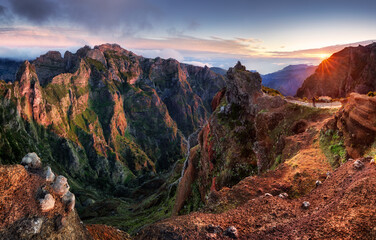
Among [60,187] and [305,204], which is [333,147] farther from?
[60,187]

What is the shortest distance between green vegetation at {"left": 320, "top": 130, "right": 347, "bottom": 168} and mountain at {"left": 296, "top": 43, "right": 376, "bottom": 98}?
88.2m

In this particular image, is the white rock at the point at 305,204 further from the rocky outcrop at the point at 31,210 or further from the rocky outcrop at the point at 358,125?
the rocky outcrop at the point at 31,210

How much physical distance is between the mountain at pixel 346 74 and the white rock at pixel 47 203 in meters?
107

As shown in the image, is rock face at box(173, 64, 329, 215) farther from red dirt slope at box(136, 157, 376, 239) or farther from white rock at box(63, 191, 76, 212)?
white rock at box(63, 191, 76, 212)

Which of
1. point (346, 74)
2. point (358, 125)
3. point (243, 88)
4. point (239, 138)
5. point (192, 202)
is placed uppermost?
point (346, 74)

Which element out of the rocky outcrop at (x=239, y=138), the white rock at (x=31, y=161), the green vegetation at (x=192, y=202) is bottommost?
the green vegetation at (x=192, y=202)

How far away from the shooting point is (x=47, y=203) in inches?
279

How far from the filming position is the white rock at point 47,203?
7.00 metres

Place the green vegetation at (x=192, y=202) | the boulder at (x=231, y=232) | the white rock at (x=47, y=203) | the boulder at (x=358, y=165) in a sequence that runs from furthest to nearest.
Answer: the green vegetation at (x=192, y=202)
the boulder at (x=358, y=165)
the boulder at (x=231, y=232)
the white rock at (x=47, y=203)

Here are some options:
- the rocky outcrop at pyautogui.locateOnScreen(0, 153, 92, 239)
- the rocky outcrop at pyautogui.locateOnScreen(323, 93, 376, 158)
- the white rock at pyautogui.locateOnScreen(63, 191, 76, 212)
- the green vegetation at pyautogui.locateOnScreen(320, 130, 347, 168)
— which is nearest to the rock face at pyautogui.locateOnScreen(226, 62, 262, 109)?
the green vegetation at pyautogui.locateOnScreen(320, 130, 347, 168)

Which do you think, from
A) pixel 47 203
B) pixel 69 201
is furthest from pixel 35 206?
pixel 69 201

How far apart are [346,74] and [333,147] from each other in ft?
350

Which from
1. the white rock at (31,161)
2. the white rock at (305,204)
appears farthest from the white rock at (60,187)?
the white rock at (305,204)

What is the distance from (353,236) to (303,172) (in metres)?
7.82
